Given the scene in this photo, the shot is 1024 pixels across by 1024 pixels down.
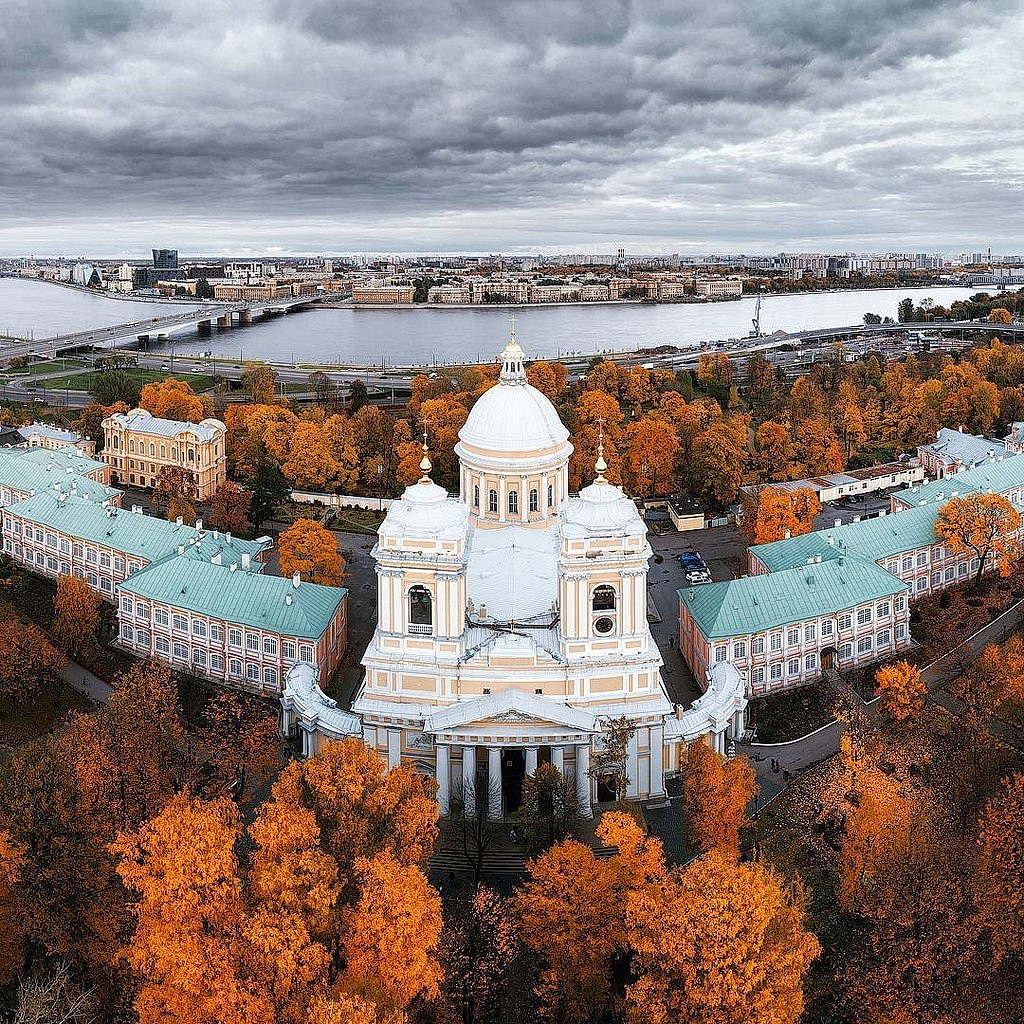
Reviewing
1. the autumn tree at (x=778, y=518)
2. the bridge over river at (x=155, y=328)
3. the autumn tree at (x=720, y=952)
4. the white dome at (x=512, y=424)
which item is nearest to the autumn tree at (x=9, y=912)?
the autumn tree at (x=720, y=952)

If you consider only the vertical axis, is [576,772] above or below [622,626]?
below

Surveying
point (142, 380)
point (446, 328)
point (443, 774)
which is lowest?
point (443, 774)

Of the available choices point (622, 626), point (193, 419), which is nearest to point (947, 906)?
point (622, 626)

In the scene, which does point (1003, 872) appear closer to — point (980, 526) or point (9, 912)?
point (9, 912)

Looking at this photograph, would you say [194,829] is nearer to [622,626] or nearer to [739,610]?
[622,626]

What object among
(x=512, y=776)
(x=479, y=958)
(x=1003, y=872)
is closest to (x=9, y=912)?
(x=479, y=958)

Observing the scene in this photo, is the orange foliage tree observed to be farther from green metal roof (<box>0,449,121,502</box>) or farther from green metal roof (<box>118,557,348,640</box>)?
green metal roof (<box>0,449,121,502</box>)

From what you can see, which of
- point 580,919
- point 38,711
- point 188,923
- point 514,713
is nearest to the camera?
point 188,923

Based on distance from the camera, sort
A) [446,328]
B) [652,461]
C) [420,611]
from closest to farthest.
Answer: [420,611]
[652,461]
[446,328]
